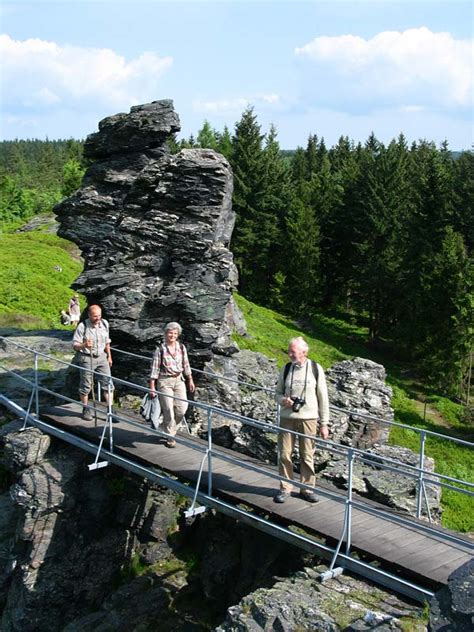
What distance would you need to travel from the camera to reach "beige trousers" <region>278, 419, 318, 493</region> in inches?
428

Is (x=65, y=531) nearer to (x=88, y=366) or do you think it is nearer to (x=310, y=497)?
(x=88, y=366)

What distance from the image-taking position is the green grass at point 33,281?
34.4 metres

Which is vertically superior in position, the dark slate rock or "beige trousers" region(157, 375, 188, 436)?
the dark slate rock

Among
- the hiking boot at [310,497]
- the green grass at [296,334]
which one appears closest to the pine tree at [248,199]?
the green grass at [296,334]

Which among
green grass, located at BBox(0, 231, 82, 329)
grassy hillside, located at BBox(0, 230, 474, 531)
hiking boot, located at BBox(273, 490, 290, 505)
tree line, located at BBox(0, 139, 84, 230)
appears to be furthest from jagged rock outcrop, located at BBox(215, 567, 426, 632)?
tree line, located at BBox(0, 139, 84, 230)

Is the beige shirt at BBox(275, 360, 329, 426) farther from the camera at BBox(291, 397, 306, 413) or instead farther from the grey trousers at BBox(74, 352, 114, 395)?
the grey trousers at BBox(74, 352, 114, 395)

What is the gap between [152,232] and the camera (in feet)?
62.7

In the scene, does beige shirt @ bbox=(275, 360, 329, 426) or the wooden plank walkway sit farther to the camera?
beige shirt @ bbox=(275, 360, 329, 426)

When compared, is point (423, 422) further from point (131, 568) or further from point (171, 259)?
point (131, 568)

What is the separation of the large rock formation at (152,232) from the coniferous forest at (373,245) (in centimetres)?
2605

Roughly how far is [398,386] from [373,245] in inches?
813

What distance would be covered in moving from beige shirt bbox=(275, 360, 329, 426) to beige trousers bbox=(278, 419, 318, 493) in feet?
0.47

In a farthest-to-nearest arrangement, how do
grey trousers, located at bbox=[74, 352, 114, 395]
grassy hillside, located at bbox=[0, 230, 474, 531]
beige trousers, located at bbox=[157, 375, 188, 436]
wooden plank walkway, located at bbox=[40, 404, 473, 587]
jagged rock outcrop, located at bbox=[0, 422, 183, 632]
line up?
grassy hillside, located at bbox=[0, 230, 474, 531], grey trousers, located at bbox=[74, 352, 114, 395], jagged rock outcrop, located at bbox=[0, 422, 183, 632], beige trousers, located at bbox=[157, 375, 188, 436], wooden plank walkway, located at bbox=[40, 404, 473, 587]

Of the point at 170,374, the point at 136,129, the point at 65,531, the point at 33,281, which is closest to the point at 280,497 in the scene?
the point at 170,374
